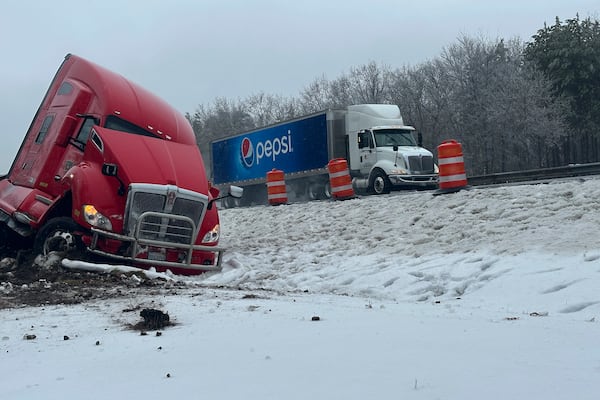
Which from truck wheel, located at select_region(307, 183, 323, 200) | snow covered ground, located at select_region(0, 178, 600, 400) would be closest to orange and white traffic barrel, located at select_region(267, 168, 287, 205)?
snow covered ground, located at select_region(0, 178, 600, 400)

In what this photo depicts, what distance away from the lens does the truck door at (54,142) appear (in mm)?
12008

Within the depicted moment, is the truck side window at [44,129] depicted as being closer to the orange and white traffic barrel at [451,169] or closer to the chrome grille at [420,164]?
the orange and white traffic barrel at [451,169]

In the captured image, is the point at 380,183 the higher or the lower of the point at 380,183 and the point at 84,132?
the lower

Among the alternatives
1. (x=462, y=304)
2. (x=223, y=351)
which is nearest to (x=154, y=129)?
(x=462, y=304)

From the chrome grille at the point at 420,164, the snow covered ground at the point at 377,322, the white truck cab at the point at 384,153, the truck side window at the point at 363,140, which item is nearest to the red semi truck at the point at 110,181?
the snow covered ground at the point at 377,322

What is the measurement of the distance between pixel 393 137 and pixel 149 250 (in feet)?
53.4

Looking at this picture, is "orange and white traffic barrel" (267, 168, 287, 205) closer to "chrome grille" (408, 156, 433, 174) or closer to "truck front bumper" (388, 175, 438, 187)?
"truck front bumper" (388, 175, 438, 187)

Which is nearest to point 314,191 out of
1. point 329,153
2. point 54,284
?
point 329,153

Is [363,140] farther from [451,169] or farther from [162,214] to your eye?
[162,214]

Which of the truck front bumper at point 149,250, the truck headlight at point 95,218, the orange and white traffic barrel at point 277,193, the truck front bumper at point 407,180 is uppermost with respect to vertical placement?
the truck front bumper at point 407,180

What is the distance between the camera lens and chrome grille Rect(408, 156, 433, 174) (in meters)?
23.5

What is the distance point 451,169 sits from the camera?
14.4 meters

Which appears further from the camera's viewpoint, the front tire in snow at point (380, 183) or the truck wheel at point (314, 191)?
the truck wheel at point (314, 191)

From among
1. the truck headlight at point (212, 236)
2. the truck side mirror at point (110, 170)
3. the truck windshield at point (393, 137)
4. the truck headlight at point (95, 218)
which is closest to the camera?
the truck headlight at point (95, 218)
